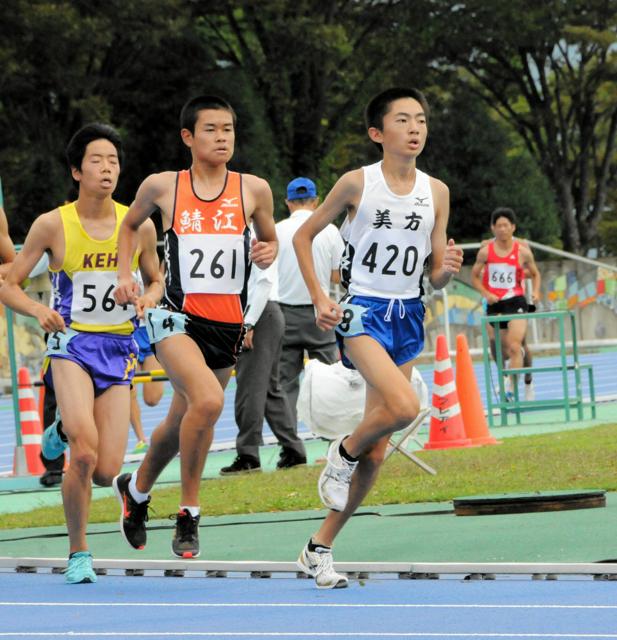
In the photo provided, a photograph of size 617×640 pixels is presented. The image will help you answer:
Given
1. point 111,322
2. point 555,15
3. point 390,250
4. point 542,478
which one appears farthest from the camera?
point 555,15

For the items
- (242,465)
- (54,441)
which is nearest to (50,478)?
(242,465)

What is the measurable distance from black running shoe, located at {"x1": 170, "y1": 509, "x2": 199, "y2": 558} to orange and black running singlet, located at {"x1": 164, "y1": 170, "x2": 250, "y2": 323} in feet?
3.23

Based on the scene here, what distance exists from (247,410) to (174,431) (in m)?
5.10

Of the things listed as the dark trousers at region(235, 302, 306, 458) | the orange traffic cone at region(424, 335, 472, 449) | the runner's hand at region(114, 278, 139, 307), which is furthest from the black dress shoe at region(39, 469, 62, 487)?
the runner's hand at region(114, 278, 139, 307)

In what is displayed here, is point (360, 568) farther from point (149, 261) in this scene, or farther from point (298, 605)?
point (149, 261)

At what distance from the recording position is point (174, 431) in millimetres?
8414

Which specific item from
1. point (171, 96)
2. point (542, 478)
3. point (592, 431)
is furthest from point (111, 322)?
point (171, 96)

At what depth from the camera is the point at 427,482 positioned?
1163 cm

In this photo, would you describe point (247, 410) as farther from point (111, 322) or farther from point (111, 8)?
point (111, 8)

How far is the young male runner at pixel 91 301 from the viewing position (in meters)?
8.18

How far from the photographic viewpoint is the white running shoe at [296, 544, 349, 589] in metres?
7.32

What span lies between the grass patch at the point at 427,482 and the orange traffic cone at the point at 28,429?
2464 mm

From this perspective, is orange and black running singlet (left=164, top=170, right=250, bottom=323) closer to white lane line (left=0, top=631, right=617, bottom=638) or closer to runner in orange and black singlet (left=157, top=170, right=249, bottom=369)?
runner in orange and black singlet (left=157, top=170, right=249, bottom=369)

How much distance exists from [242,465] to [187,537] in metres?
5.24
